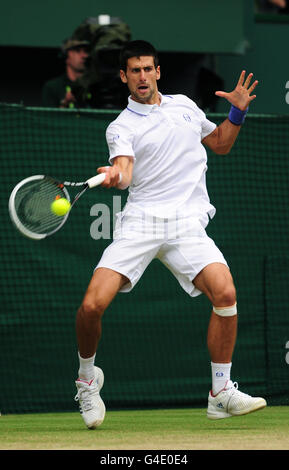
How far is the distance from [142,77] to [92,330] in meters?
1.54

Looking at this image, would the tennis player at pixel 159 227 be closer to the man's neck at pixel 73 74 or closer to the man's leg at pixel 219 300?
the man's leg at pixel 219 300

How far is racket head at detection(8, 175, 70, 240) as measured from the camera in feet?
21.0

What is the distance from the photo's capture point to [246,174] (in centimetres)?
908

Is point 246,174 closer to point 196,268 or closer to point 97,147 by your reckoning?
point 97,147

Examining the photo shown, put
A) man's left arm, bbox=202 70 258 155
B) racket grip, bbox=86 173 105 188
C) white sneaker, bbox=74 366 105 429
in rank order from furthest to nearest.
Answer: man's left arm, bbox=202 70 258 155 < white sneaker, bbox=74 366 105 429 < racket grip, bbox=86 173 105 188

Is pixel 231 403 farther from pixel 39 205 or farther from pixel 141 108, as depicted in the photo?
pixel 141 108

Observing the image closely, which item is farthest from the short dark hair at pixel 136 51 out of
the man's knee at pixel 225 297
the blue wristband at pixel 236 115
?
the man's knee at pixel 225 297

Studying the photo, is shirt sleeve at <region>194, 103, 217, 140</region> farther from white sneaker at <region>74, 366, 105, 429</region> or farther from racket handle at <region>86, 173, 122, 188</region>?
white sneaker at <region>74, 366, 105, 429</region>

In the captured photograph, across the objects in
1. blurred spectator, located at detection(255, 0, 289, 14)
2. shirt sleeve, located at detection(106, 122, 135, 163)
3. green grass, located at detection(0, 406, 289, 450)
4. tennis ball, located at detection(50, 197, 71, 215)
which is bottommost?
green grass, located at detection(0, 406, 289, 450)

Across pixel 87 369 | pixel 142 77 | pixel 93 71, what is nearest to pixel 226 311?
pixel 87 369

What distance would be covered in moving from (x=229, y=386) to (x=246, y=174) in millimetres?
2780

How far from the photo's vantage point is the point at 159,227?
22.2ft

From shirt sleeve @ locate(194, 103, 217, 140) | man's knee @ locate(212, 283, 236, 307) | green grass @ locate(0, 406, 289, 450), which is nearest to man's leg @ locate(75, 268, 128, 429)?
green grass @ locate(0, 406, 289, 450)
